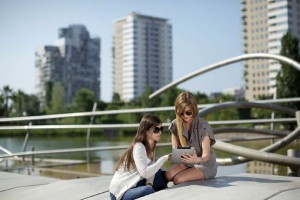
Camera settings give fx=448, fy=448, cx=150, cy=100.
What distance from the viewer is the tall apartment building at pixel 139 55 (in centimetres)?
12006

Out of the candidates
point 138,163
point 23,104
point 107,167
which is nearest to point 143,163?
point 138,163

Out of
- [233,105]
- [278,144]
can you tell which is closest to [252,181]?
[278,144]

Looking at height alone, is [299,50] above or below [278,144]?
above

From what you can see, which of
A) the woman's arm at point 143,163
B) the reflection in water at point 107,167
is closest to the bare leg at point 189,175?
the woman's arm at point 143,163

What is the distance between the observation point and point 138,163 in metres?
3.49

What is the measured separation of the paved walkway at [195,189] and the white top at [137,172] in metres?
0.19

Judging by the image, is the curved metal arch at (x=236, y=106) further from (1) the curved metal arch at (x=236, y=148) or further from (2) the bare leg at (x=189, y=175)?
(2) the bare leg at (x=189, y=175)

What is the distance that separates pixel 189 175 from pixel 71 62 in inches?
4864

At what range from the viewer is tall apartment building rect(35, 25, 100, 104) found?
121625 mm

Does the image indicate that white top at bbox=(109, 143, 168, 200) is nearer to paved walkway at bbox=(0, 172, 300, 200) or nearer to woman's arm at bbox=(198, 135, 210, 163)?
paved walkway at bbox=(0, 172, 300, 200)

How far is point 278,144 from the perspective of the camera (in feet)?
20.2

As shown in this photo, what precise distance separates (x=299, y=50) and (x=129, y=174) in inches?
1385

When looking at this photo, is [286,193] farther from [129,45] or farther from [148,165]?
[129,45]

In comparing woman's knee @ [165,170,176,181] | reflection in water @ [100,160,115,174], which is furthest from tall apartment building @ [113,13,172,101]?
woman's knee @ [165,170,176,181]
